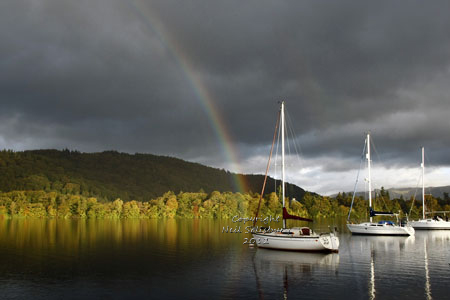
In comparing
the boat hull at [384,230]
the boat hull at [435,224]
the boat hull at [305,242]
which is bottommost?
the boat hull at [435,224]

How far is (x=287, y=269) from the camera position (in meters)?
40.2

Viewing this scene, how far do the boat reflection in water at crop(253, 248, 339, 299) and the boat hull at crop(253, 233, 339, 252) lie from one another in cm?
72

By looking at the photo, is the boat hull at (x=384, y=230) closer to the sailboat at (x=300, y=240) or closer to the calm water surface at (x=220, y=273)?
the calm water surface at (x=220, y=273)

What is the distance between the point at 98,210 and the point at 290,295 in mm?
182245

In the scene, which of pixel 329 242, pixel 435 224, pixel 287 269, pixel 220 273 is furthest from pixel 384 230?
pixel 220 273

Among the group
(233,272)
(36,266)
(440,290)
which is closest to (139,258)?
(36,266)

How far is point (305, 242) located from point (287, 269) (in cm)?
1153

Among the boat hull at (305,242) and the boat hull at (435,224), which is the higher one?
the boat hull at (305,242)

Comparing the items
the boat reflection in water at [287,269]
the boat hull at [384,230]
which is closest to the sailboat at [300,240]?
the boat reflection in water at [287,269]

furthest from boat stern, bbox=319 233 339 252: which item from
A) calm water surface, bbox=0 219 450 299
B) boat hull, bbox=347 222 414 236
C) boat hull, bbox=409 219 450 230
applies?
boat hull, bbox=409 219 450 230

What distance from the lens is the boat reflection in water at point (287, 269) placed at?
1243 inches

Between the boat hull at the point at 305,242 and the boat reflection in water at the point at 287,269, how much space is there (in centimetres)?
72

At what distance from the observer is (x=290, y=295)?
29047 mm

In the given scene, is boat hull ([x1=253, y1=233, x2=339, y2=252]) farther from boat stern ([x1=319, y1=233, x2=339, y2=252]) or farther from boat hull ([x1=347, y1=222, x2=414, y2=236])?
boat hull ([x1=347, y1=222, x2=414, y2=236])
